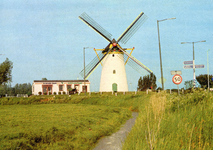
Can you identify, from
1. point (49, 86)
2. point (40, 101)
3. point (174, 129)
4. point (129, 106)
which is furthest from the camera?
point (49, 86)

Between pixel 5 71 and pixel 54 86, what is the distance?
1588cm

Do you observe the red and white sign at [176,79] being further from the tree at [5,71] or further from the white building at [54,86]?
the tree at [5,71]

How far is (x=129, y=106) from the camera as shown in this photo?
28.2 meters

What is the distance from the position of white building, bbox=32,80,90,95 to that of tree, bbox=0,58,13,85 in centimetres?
1005

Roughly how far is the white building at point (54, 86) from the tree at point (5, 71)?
10.1 metres

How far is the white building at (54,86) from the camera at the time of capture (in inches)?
2494

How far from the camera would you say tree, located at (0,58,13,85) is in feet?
225

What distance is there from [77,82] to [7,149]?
5883 centimetres

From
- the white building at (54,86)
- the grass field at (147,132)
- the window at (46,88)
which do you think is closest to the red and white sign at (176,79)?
the grass field at (147,132)

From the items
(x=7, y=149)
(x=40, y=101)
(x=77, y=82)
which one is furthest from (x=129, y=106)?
Answer: (x=77, y=82)

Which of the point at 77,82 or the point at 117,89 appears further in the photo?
the point at 77,82

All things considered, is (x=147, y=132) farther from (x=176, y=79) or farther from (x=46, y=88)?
(x=46, y=88)

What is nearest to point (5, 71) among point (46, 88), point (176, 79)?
point (46, 88)

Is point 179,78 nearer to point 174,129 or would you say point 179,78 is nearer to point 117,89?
point 174,129
